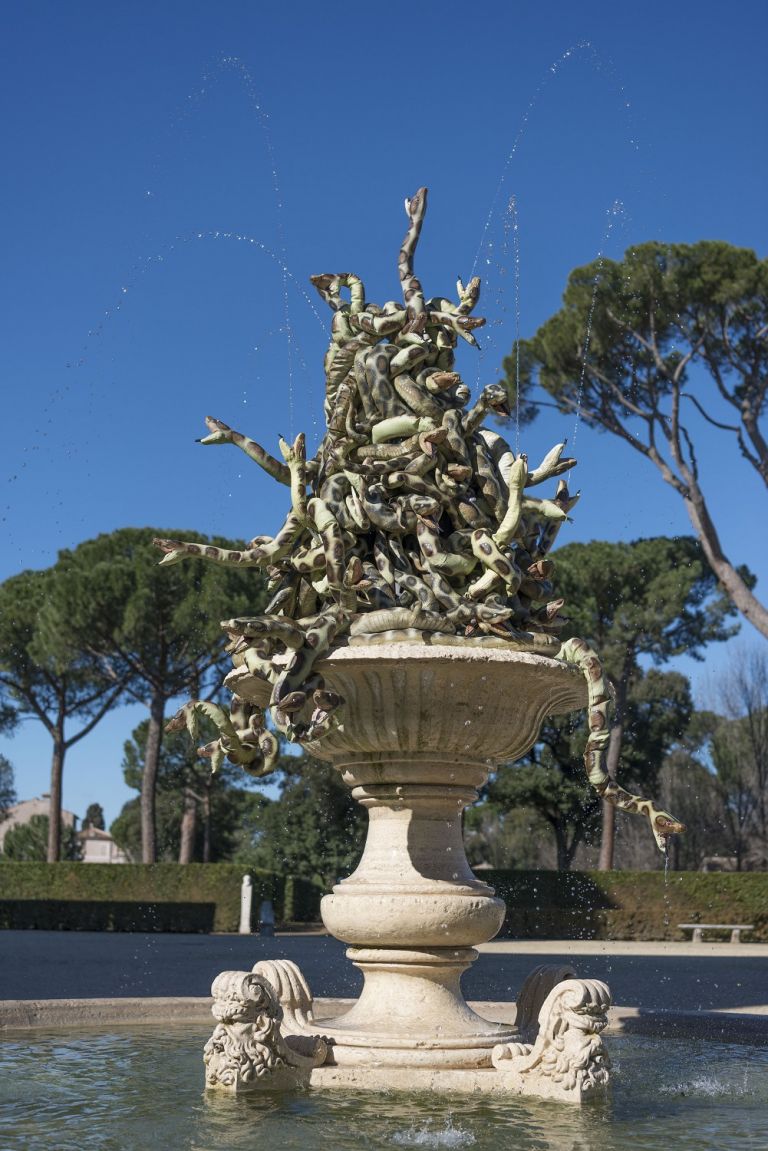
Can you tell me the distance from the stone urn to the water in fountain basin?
1.13ft

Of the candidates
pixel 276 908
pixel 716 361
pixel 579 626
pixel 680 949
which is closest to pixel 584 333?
pixel 716 361

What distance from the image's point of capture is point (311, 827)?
101ft

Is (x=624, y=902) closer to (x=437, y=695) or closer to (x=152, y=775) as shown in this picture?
(x=152, y=775)

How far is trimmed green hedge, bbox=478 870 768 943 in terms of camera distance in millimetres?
22641

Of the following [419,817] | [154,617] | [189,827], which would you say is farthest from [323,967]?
[189,827]

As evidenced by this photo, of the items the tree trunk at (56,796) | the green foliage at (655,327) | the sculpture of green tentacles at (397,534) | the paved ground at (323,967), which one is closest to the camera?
the sculpture of green tentacles at (397,534)

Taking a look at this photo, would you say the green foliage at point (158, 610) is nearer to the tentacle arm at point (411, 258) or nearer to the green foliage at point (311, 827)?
the green foliage at point (311, 827)

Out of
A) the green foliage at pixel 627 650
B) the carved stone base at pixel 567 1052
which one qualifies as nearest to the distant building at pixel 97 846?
the green foliage at pixel 627 650

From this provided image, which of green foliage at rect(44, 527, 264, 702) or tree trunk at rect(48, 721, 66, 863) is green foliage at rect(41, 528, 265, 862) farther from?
tree trunk at rect(48, 721, 66, 863)

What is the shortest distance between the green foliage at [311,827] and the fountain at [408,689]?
25313mm

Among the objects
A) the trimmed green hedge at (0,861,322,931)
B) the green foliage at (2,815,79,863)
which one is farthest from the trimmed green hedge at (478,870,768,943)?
the green foliage at (2,815,79,863)

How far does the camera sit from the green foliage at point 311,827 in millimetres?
30234

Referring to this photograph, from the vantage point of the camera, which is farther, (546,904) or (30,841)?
(30,841)

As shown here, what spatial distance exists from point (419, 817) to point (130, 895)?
21156mm
